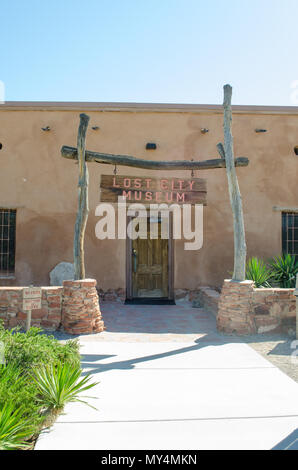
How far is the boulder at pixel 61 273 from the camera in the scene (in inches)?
333

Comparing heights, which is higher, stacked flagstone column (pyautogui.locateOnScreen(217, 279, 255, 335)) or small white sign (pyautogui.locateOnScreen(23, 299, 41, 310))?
small white sign (pyautogui.locateOnScreen(23, 299, 41, 310))

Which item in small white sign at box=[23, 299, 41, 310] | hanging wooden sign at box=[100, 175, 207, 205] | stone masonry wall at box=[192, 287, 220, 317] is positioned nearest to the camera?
small white sign at box=[23, 299, 41, 310]

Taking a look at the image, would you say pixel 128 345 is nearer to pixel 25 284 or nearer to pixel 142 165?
pixel 142 165

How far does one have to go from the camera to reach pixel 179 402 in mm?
2908

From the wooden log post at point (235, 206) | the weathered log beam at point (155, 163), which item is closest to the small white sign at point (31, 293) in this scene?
the weathered log beam at point (155, 163)

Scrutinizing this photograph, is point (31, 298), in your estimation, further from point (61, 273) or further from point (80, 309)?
point (61, 273)

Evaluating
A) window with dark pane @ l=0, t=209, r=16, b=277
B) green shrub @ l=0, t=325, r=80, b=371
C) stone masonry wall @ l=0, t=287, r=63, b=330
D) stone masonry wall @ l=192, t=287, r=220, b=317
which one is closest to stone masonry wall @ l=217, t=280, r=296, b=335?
stone masonry wall @ l=192, t=287, r=220, b=317

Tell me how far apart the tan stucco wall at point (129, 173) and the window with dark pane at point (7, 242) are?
207mm

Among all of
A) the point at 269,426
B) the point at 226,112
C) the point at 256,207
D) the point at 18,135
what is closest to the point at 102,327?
the point at 269,426

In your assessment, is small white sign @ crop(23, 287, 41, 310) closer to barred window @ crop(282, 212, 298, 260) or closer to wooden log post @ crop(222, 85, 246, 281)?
wooden log post @ crop(222, 85, 246, 281)

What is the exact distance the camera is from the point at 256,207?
8.96 metres

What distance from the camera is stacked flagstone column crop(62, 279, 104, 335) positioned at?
544cm

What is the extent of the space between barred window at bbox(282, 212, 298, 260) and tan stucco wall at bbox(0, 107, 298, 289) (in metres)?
0.21

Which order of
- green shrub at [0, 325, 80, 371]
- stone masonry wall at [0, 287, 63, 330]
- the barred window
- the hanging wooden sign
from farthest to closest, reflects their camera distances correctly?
1. the barred window
2. the hanging wooden sign
3. stone masonry wall at [0, 287, 63, 330]
4. green shrub at [0, 325, 80, 371]
